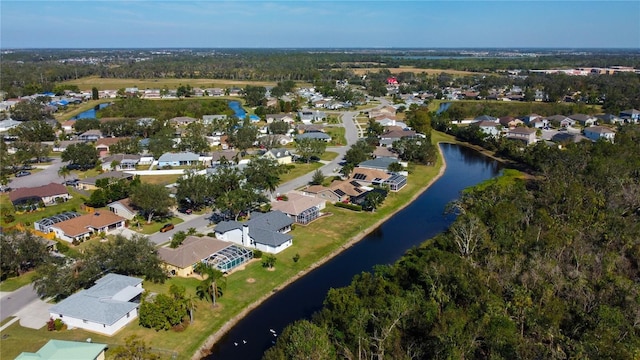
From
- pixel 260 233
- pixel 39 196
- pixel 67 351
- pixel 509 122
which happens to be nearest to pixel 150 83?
pixel 39 196

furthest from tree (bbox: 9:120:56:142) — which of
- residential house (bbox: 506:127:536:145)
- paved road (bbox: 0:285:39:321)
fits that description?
residential house (bbox: 506:127:536:145)

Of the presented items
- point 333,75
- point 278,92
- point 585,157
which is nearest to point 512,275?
point 585,157

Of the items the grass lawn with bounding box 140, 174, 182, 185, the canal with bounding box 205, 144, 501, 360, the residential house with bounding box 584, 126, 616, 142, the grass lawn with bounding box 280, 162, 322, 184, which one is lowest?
the canal with bounding box 205, 144, 501, 360

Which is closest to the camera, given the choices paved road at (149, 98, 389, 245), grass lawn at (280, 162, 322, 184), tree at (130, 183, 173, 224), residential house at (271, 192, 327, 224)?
paved road at (149, 98, 389, 245)

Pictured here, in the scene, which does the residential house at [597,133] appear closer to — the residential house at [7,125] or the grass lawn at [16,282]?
the grass lawn at [16,282]

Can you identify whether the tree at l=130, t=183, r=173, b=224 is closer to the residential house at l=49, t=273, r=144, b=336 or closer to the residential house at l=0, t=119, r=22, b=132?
the residential house at l=49, t=273, r=144, b=336

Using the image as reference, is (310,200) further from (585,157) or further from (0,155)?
(0,155)

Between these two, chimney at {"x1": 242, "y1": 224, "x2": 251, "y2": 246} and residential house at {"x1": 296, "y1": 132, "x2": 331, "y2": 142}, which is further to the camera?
residential house at {"x1": 296, "y1": 132, "x2": 331, "y2": 142}
